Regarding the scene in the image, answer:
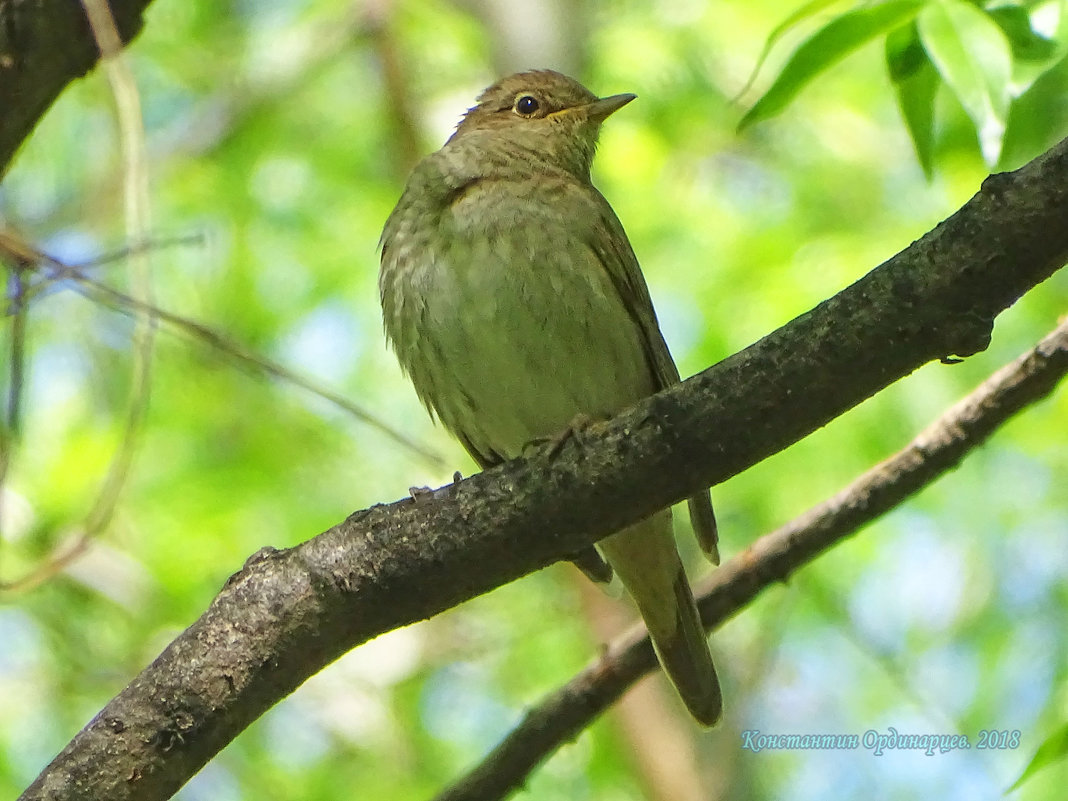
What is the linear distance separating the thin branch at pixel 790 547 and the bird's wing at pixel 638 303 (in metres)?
0.41

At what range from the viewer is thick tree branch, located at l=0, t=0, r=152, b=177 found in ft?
10.7

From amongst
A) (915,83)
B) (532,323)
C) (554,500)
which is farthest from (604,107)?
(554,500)

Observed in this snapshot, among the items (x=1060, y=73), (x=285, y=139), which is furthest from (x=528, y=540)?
(x=285, y=139)

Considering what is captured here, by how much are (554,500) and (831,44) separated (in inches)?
57.5

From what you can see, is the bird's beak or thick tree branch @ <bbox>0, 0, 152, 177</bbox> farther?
the bird's beak

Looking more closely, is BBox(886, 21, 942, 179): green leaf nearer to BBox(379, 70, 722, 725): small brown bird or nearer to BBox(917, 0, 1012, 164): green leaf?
BBox(917, 0, 1012, 164): green leaf

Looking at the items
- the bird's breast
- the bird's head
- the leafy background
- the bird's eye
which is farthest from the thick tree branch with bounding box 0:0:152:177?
the leafy background

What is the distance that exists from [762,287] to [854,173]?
199 cm

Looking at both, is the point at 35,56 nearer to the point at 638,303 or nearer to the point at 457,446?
the point at 638,303

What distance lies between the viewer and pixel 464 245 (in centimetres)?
414

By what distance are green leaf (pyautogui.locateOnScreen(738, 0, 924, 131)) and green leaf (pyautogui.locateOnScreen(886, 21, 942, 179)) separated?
78 millimetres

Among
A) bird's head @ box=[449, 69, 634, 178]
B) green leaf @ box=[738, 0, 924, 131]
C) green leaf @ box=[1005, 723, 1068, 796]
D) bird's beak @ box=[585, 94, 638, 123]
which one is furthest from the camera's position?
bird's beak @ box=[585, 94, 638, 123]

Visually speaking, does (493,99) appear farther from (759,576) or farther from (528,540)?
(528,540)

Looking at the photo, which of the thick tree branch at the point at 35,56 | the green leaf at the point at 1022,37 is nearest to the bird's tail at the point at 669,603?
the green leaf at the point at 1022,37
